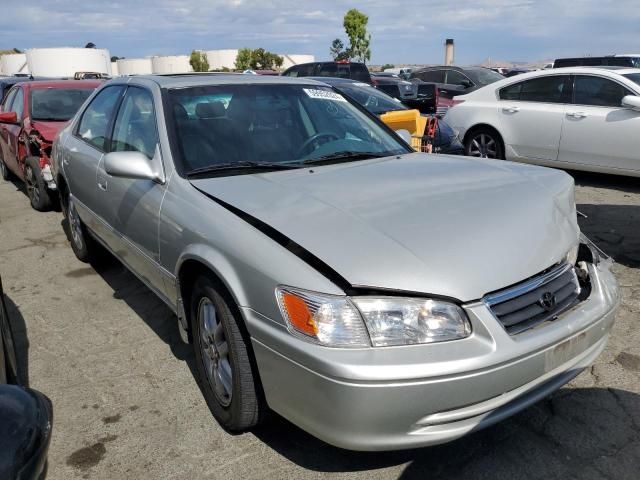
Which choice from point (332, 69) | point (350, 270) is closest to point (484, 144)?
point (350, 270)

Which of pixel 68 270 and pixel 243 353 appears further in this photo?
pixel 68 270

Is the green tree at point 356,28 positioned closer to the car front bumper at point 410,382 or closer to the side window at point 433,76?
the side window at point 433,76

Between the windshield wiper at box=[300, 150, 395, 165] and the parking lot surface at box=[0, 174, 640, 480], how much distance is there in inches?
55.5

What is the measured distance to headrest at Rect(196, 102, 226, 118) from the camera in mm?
3324

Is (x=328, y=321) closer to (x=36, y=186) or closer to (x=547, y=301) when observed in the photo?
(x=547, y=301)

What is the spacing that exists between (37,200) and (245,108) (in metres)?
4.82

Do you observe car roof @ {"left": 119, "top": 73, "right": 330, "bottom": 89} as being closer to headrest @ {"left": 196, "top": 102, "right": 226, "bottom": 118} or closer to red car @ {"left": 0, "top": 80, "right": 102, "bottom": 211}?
headrest @ {"left": 196, "top": 102, "right": 226, "bottom": 118}

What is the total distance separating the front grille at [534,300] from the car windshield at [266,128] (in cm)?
144

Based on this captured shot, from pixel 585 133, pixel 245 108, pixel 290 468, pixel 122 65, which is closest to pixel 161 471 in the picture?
pixel 290 468

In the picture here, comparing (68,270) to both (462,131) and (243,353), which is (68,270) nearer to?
(243,353)

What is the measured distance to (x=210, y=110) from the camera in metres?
3.35

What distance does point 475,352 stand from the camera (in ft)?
6.65

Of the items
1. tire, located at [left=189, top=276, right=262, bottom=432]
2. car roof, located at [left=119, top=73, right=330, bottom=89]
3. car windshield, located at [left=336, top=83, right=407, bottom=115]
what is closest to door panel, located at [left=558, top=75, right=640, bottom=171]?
car windshield, located at [left=336, top=83, right=407, bottom=115]

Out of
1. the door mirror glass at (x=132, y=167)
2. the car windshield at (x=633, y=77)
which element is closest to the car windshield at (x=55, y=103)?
the door mirror glass at (x=132, y=167)
